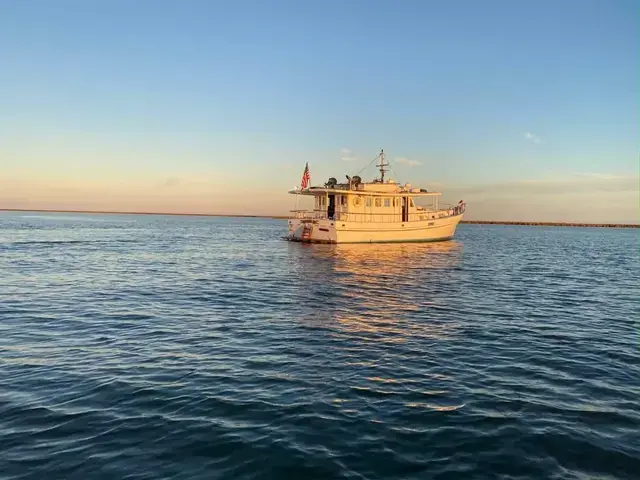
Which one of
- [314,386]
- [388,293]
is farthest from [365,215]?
[314,386]

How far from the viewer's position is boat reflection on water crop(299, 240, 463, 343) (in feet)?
40.0

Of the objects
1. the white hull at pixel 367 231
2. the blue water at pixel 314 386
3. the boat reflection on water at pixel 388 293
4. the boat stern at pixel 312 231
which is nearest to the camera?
the blue water at pixel 314 386

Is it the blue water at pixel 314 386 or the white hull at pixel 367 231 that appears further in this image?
the white hull at pixel 367 231

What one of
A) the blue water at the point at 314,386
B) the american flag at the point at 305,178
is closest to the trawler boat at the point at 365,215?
the american flag at the point at 305,178

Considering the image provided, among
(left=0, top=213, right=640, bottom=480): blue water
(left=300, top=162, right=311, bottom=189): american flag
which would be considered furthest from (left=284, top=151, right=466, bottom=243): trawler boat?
(left=0, top=213, right=640, bottom=480): blue water

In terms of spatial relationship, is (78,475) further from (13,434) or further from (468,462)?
(468,462)

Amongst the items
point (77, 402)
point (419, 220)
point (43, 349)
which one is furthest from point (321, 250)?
point (77, 402)

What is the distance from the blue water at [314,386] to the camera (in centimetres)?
549

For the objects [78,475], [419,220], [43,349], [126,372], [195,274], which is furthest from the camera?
[419,220]

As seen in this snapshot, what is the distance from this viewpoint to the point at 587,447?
589cm

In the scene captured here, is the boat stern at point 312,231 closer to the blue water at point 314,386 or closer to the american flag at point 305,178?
the american flag at point 305,178

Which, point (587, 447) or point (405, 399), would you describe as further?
point (405, 399)

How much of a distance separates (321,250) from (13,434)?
31.9m

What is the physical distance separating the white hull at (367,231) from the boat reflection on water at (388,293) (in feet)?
20.1
